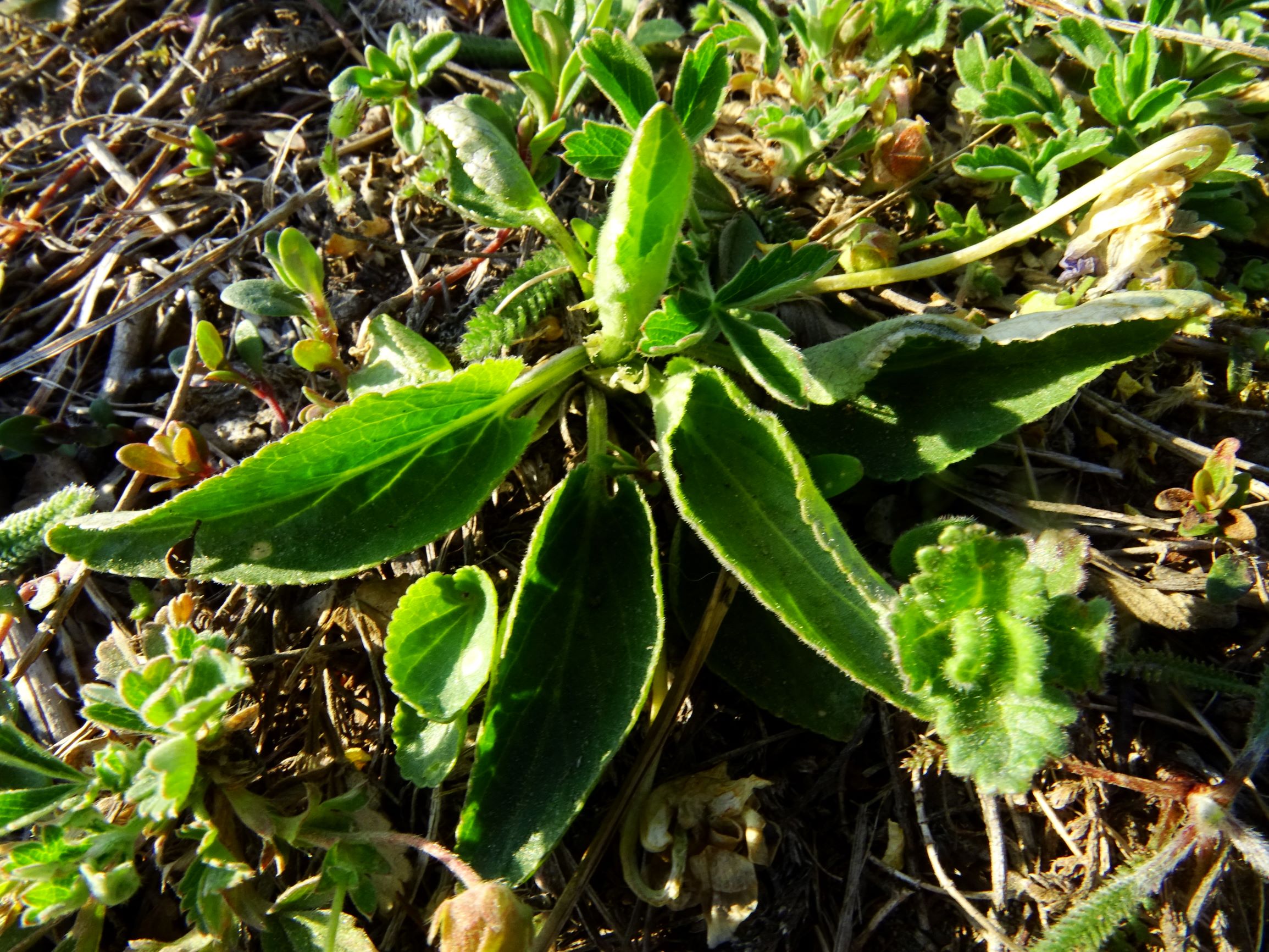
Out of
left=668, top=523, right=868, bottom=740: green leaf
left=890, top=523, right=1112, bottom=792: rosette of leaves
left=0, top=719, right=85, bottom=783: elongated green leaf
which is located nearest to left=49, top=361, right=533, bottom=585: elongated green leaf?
left=0, top=719, right=85, bottom=783: elongated green leaf

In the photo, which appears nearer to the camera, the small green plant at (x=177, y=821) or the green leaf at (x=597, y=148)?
the small green plant at (x=177, y=821)

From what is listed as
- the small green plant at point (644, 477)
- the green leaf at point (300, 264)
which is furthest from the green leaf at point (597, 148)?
the green leaf at point (300, 264)

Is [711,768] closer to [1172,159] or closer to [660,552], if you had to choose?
[660,552]

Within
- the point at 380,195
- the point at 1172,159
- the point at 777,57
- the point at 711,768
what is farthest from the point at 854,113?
the point at 711,768

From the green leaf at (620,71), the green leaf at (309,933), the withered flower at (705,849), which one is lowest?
the withered flower at (705,849)

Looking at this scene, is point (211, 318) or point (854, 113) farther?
point (211, 318)

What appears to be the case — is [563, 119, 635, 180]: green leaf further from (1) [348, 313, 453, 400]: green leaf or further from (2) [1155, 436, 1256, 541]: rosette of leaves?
(2) [1155, 436, 1256, 541]: rosette of leaves

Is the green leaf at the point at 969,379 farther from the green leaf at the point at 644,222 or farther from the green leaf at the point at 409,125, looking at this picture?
the green leaf at the point at 409,125
